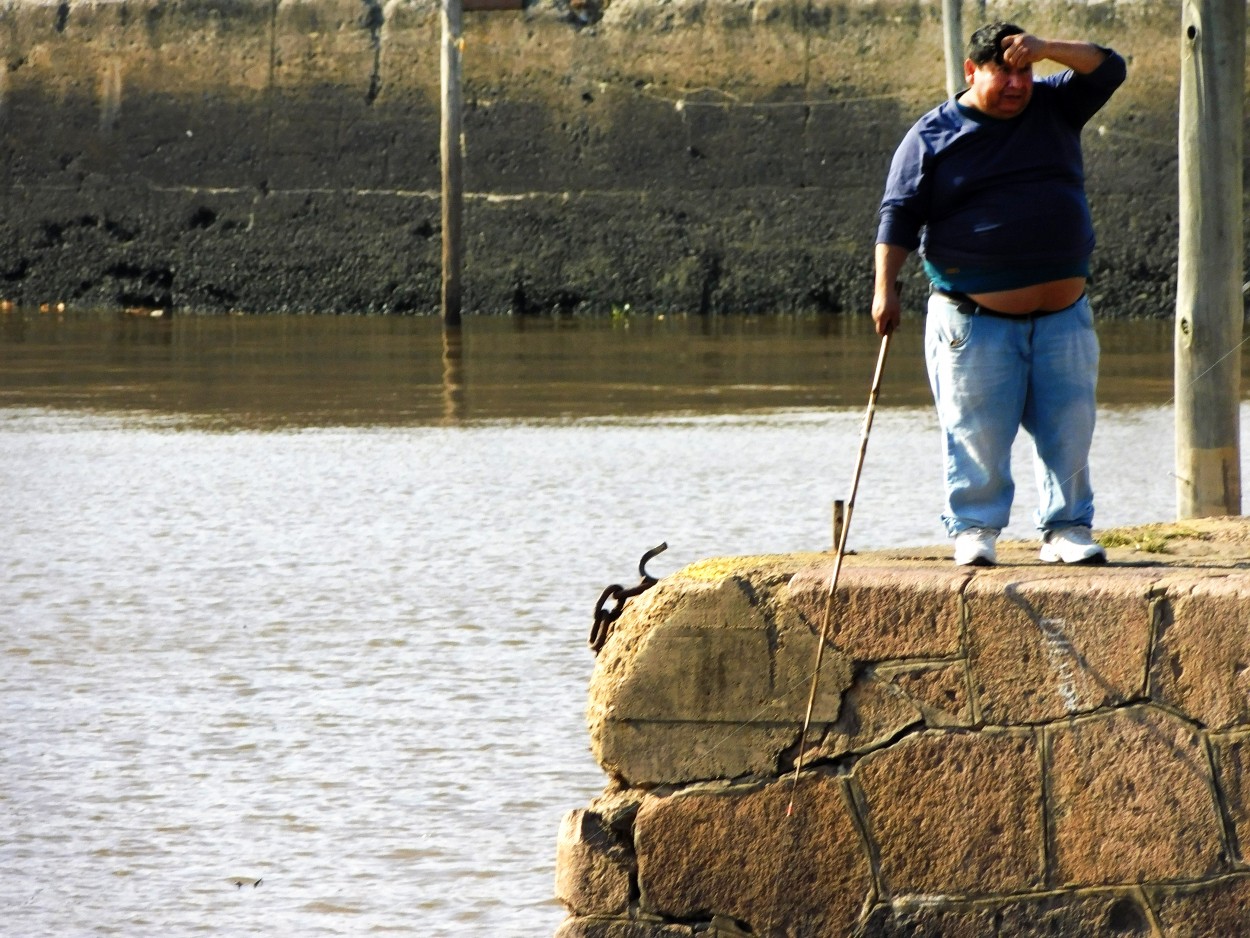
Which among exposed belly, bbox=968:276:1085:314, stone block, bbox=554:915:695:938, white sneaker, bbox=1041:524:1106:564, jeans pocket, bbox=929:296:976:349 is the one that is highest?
exposed belly, bbox=968:276:1085:314

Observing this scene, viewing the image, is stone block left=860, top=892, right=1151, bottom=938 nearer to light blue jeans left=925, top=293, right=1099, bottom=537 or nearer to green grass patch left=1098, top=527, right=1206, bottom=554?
light blue jeans left=925, top=293, right=1099, bottom=537

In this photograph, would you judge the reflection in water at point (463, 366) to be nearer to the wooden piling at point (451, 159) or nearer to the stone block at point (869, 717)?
the wooden piling at point (451, 159)

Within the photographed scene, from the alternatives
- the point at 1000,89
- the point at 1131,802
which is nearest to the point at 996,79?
the point at 1000,89

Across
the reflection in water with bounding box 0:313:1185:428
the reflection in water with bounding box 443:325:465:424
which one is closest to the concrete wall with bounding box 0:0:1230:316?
the reflection in water with bounding box 0:313:1185:428

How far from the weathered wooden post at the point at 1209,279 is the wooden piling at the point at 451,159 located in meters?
12.6

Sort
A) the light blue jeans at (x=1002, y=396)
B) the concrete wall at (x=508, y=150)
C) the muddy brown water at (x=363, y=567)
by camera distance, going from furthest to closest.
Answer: the concrete wall at (x=508, y=150) → the muddy brown water at (x=363, y=567) → the light blue jeans at (x=1002, y=396)

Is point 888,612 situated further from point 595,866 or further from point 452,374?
point 452,374

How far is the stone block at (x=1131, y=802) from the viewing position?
14.6 feet

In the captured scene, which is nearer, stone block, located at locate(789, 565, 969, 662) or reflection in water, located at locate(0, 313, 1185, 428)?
stone block, located at locate(789, 565, 969, 662)

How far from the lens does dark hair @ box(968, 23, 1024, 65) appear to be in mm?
4926

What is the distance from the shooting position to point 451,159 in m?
19.7

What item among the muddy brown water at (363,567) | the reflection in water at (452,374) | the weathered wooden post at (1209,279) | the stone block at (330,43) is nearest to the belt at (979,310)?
the muddy brown water at (363,567)

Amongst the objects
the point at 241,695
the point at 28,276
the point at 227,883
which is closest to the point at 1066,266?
the point at 227,883

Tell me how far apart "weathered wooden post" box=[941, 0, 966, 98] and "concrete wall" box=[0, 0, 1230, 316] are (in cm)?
181
